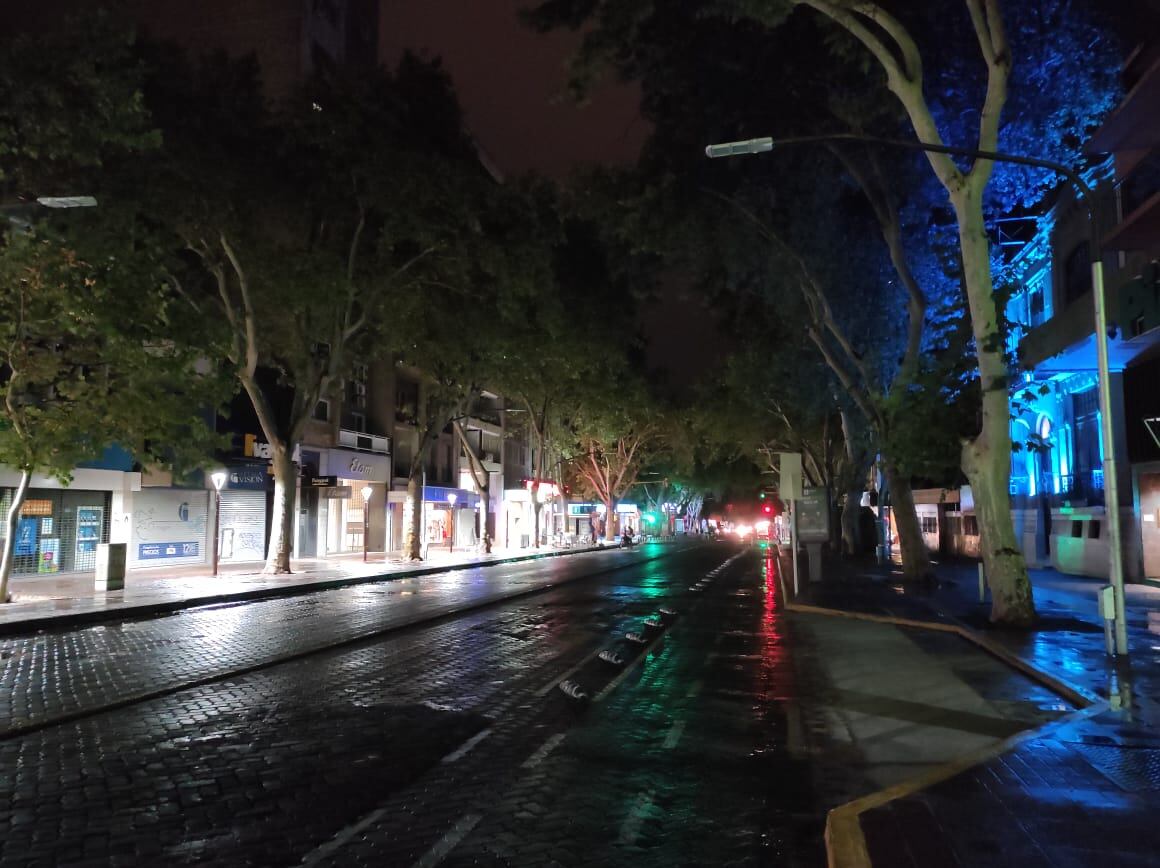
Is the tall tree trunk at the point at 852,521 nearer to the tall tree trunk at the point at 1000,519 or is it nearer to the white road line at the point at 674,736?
the tall tree trunk at the point at 1000,519

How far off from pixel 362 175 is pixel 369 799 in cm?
1857

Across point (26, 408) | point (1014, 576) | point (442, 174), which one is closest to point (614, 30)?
point (442, 174)

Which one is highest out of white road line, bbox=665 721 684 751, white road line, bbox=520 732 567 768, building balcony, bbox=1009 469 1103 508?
building balcony, bbox=1009 469 1103 508

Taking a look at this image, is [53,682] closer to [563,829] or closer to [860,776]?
[563,829]

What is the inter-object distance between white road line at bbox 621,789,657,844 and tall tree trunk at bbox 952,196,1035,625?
31.6 feet

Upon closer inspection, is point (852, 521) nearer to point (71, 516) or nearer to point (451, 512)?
point (451, 512)

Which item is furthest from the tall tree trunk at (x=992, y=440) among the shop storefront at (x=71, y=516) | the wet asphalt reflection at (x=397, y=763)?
the shop storefront at (x=71, y=516)

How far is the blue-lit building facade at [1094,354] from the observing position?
54.0 feet

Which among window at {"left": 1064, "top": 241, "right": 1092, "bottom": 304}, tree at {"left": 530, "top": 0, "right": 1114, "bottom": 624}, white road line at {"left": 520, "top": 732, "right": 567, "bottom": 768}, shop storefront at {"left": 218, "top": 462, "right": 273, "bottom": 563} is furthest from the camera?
shop storefront at {"left": 218, "top": 462, "right": 273, "bottom": 563}

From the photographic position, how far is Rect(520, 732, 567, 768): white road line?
684 centimetres

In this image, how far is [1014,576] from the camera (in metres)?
13.8

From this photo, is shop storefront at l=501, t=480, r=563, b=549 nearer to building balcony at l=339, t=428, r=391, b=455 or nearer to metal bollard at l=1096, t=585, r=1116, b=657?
building balcony at l=339, t=428, r=391, b=455

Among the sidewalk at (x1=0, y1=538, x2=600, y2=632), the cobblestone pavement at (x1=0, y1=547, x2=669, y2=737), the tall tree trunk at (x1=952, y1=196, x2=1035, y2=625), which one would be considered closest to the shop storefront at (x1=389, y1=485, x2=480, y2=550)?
the sidewalk at (x1=0, y1=538, x2=600, y2=632)

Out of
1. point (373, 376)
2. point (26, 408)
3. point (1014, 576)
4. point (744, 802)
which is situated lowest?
point (744, 802)
